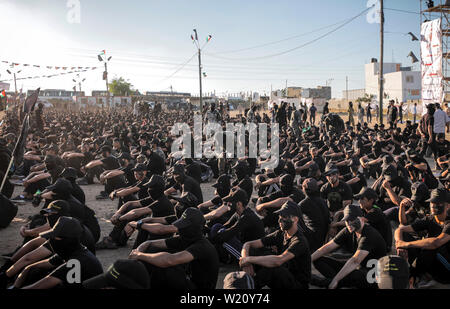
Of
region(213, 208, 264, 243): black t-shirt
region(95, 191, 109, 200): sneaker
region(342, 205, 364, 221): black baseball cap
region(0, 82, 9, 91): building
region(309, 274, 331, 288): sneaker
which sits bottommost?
region(309, 274, 331, 288): sneaker

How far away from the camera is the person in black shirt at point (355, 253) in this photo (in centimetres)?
448

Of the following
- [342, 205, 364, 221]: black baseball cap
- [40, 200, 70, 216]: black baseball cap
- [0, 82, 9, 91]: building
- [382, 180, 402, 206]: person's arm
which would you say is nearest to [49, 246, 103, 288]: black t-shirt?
[40, 200, 70, 216]: black baseball cap

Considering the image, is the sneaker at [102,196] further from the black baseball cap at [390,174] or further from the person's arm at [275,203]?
the black baseball cap at [390,174]

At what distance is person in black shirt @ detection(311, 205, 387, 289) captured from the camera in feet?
14.7

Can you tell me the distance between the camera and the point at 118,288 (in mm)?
3076

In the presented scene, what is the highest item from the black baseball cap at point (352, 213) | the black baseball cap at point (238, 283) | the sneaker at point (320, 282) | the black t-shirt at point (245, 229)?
the black baseball cap at point (352, 213)

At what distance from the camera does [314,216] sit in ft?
19.4

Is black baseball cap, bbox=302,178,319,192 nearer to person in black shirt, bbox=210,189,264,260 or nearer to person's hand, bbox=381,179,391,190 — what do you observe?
person in black shirt, bbox=210,189,264,260

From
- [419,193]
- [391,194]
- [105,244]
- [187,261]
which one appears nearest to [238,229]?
[187,261]

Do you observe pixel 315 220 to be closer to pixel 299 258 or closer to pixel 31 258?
pixel 299 258

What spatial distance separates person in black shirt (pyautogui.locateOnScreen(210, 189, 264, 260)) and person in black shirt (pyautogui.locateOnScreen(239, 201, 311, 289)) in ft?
2.44

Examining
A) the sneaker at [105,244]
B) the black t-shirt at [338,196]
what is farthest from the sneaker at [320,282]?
the sneaker at [105,244]

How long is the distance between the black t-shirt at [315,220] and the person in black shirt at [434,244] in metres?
1.15
